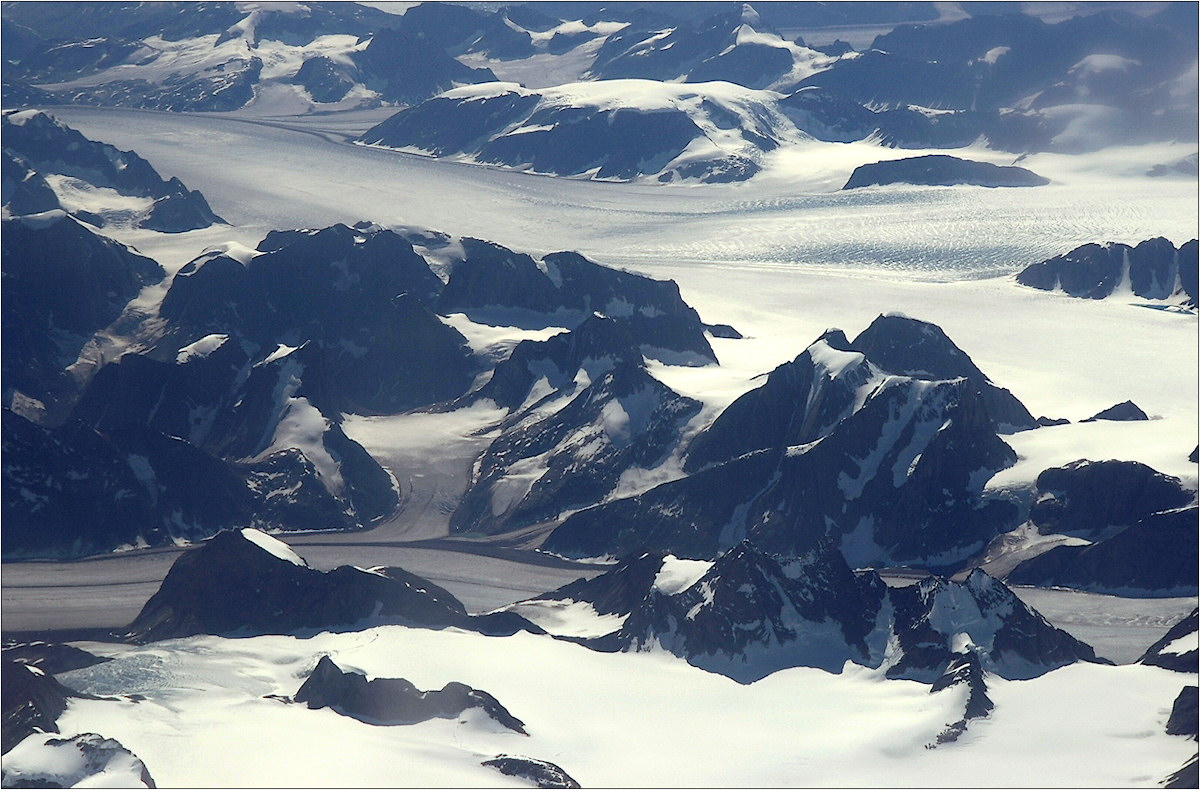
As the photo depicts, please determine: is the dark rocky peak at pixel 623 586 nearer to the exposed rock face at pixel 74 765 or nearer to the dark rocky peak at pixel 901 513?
the dark rocky peak at pixel 901 513

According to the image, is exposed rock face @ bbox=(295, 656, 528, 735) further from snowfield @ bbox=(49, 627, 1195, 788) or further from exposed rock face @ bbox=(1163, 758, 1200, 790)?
exposed rock face @ bbox=(1163, 758, 1200, 790)

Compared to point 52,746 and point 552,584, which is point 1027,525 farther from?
point 52,746

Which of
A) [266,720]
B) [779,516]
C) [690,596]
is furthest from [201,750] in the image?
[779,516]

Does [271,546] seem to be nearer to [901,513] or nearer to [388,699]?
[388,699]

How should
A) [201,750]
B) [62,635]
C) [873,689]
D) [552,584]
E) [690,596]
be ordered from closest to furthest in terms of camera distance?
1. [201,750]
2. [873,689]
3. [690,596]
4. [62,635]
5. [552,584]

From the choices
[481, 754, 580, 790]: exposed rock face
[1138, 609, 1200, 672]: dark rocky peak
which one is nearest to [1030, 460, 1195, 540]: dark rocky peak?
[1138, 609, 1200, 672]: dark rocky peak

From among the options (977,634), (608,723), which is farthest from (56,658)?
(977,634)

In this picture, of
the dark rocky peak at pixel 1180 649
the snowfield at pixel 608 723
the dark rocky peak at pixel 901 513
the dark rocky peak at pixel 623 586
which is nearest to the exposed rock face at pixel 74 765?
the snowfield at pixel 608 723
